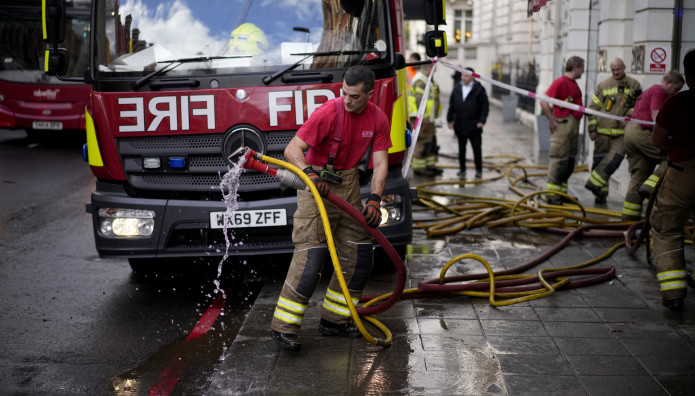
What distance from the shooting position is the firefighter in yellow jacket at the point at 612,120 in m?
10.4

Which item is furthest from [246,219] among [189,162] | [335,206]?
[335,206]

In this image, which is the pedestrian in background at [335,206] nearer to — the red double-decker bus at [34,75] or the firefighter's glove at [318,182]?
the firefighter's glove at [318,182]

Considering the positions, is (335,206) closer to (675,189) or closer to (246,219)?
(246,219)

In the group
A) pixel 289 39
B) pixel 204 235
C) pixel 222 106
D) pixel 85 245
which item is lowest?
pixel 85 245

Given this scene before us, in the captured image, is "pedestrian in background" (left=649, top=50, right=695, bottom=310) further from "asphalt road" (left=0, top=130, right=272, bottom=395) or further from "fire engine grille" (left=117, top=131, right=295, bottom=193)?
"asphalt road" (left=0, top=130, right=272, bottom=395)

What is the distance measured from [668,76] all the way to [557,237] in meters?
1.93

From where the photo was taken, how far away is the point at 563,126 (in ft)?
35.3

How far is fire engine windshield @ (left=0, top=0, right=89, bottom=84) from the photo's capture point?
17922mm

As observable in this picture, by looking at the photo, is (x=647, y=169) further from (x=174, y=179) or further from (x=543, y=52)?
(x=543, y=52)

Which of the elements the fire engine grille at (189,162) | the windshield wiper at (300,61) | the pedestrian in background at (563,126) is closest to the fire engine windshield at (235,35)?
the windshield wiper at (300,61)

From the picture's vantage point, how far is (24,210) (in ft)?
35.7

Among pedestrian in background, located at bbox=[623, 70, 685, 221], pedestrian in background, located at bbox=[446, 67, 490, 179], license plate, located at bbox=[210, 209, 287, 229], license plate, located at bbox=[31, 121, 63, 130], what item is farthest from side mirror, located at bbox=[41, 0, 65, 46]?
license plate, located at bbox=[31, 121, 63, 130]

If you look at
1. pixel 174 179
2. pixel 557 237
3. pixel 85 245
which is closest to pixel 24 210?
pixel 85 245

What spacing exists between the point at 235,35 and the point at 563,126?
17.4ft
